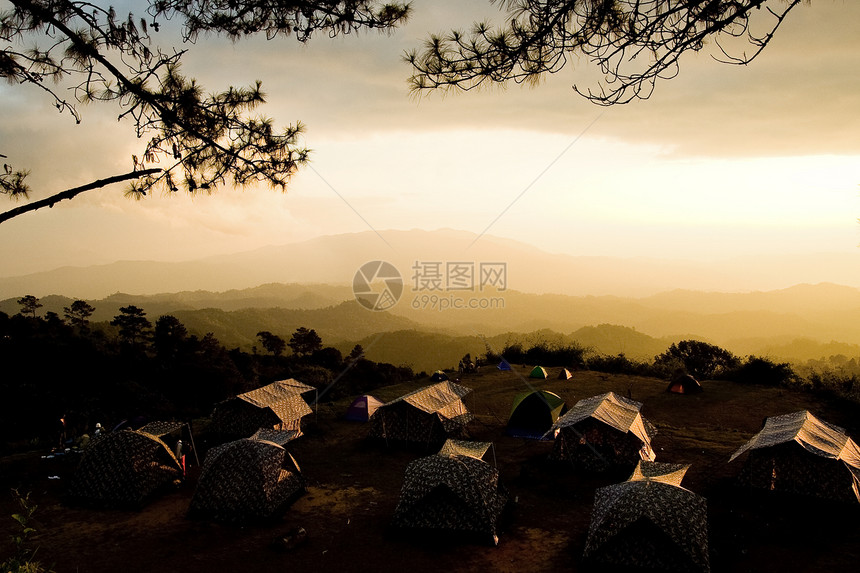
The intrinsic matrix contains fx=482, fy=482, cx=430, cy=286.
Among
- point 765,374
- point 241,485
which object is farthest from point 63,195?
point 765,374

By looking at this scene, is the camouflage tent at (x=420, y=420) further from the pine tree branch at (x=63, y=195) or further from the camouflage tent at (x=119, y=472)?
the pine tree branch at (x=63, y=195)

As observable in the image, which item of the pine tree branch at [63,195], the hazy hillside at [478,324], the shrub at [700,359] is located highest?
the pine tree branch at [63,195]

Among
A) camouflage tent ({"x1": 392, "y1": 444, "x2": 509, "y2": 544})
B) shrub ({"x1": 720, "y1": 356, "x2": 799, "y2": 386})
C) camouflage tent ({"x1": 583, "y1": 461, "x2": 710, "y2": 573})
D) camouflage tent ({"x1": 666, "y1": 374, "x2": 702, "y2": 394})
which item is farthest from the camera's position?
shrub ({"x1": 720, "y1": 356, "x2": 799, "y2": 386})

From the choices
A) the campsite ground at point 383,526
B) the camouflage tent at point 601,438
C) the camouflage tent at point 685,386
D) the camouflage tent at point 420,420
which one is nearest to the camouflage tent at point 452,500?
the campsite ground at point 383,526

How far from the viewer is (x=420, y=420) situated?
16188 mm

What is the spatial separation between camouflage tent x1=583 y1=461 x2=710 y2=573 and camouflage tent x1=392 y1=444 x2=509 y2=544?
2.13 metres

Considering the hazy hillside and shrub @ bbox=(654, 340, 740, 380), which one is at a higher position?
shrub @ bbox=(654, 340, 740, 380)

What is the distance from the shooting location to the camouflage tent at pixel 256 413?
53.9 ft

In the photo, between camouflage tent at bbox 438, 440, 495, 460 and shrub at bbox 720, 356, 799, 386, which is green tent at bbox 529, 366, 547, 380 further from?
camouflage tent at bbox 438, 440, 495, 460

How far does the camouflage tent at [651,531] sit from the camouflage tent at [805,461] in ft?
12.6

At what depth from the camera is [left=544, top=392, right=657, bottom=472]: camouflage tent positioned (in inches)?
539

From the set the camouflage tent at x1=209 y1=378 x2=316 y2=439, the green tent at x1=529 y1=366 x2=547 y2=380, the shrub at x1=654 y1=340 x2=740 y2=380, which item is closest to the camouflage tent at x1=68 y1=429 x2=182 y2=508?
the camouflage tent at x1=209 y1=378 x2=316 y2=439

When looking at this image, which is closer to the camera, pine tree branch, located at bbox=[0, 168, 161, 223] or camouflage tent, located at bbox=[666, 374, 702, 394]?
pine tree branch, located at bbox=[0, 168, 161, 223]

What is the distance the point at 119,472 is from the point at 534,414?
12.6 m
